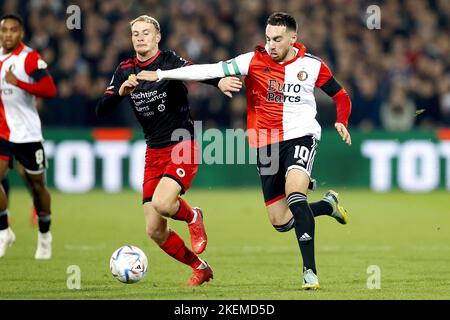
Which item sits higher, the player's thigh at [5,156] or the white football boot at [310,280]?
the player's thigh at [5,156]

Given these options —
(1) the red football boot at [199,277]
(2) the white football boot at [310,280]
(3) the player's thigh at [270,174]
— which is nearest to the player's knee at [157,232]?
(1) the red football boot at [199,277]

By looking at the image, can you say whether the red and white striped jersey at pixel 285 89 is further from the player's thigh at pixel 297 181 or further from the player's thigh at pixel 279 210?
the player's thigh at pixel 279 210

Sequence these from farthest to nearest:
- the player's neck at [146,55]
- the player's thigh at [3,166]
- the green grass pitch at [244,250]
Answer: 1. the player's thigh at [3,166]
2. the player's neck at [146,55]
3. the green grass pitch at [244,250]

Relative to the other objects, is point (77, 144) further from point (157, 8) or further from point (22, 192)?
point (157, 8)

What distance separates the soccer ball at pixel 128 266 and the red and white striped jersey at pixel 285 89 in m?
1.43

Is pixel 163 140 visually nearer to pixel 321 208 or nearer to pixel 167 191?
pixel 167 191

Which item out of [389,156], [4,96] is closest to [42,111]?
[389,156]

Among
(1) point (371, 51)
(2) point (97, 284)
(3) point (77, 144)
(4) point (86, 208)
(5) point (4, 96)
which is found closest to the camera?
(2) point (97, 284)

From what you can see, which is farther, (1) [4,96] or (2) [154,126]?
(1) [4,96]

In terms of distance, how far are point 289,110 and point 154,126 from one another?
117 cm

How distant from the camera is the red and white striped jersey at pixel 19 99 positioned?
10.4m

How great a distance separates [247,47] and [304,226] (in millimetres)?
11591

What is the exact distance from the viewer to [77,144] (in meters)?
17.5

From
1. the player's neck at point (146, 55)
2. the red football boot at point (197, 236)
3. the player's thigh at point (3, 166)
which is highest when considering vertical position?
the player's neck at point (146, 55)
